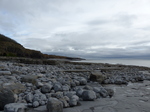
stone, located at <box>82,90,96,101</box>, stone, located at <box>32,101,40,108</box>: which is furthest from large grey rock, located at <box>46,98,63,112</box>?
stone, located at <box>82,90,96,101</box>

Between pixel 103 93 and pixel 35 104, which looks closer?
pixel 35 104

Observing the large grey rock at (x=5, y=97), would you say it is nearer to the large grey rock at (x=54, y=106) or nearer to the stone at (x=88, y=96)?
the large grey rock at (x=54, y=106)

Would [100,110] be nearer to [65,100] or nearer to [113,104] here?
[113,104]

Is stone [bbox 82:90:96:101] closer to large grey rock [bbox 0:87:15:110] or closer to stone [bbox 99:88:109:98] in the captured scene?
stone [bbox 99:88:109:98]

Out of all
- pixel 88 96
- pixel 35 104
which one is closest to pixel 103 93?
pixel 88 96

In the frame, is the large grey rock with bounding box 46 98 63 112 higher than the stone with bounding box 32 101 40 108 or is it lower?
higher

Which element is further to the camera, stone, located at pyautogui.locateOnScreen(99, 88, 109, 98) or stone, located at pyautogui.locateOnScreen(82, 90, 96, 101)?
stone, located at pyautogui.locateOnScreen(99, 88, 109, 98)

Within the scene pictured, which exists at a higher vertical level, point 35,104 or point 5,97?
point 5,97

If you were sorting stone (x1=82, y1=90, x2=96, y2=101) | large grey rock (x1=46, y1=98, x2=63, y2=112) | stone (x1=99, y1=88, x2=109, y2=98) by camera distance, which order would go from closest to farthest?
large grey rock (x1=46, y1=98, x2=63, y2=112), stone (x1=82, y1=90, x2=96, y2=101), stone (x1=99, y1=88, x2=109, y2=98)

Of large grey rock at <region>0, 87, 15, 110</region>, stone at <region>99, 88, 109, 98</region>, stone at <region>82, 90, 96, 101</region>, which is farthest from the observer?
stone at <region>99, 88, 109, 98</region>

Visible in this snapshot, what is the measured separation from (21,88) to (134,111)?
10.4ft

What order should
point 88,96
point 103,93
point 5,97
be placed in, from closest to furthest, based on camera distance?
1. point 5,97
2. point 88,96
3. point 103,93

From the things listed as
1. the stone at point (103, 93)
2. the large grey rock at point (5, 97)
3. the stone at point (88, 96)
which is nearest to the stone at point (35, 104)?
the large grey rock at point (5, 97)

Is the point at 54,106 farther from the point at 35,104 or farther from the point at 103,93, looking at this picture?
the point at 103,93
